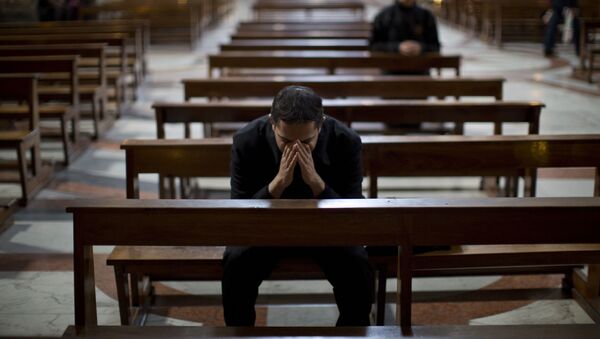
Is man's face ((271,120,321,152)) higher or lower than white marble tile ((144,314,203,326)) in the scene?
higher

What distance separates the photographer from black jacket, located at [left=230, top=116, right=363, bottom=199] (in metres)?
3.21

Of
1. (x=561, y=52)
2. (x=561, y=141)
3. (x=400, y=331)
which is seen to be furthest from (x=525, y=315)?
(x=561, y=52)

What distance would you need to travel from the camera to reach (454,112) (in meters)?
4.94

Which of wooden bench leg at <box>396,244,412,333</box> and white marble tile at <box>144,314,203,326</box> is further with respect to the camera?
white marble tile at <box>144,314,203,326</box>

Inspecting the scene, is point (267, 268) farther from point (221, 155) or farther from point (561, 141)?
point (561, 141)

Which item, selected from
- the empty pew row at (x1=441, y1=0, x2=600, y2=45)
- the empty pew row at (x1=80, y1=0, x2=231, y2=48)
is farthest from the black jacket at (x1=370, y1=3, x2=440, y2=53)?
the empty pew row at (x1=80, y1=0, x2=231, y2=48)

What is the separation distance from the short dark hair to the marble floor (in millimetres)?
1059

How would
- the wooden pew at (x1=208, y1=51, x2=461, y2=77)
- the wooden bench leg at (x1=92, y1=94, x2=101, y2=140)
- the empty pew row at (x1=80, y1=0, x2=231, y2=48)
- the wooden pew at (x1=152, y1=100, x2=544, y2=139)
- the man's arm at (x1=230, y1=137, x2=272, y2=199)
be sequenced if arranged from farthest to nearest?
the empty pew row at (x1=80, y1=0, x2=231, y2=48)
the wooden bench leg at (x1=92, y1=94, x2=101, y2=140)
the wooden pew at (x1=208, y1=51, x2=461, y2=77)
the wooden pew at (x1=152, y1=100, x2=544, y2=139)
the man's arm at (x1=230, y1=137, x2=272, y2=199)

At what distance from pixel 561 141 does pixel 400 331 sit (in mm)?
1663

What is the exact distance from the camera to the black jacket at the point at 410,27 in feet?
24.2

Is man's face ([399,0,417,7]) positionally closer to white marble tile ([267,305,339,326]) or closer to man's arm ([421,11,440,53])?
man's arm ([421,11,440,53])

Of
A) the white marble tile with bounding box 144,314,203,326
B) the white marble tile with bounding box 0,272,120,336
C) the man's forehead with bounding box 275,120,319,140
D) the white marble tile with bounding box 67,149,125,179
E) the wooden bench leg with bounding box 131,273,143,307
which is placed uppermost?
the man's forehead with bounding box 275,120,319,140

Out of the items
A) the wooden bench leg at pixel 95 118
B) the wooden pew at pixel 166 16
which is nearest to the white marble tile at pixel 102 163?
the wooden bench leg at pixel 95 118

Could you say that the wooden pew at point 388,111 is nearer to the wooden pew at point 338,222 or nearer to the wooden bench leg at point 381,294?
the wooden bench leg at point 381,294
